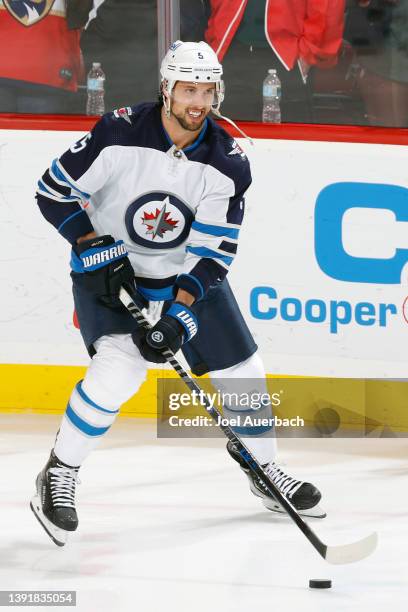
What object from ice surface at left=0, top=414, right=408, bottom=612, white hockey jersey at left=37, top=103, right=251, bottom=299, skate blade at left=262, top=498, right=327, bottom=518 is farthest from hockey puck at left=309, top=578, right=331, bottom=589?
white hockey jersey at left=37, top=103, right=251, bottom=299

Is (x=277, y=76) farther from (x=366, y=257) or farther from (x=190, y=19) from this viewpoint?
(x=366, y=257)

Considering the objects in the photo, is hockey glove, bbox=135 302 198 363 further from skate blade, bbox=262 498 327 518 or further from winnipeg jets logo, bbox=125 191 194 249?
skate blade, bbox=262 498 327 518

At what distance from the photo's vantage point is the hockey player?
124 inches

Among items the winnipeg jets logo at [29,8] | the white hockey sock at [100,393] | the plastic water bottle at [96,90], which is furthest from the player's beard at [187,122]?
the winnipeg jets logo at [29,8]

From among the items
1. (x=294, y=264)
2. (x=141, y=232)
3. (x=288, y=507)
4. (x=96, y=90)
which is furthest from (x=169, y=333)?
(x=96, y=90)

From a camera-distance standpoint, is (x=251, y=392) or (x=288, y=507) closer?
(x=288, y=507)

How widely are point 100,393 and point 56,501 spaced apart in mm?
284

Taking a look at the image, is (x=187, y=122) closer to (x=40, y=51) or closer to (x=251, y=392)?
(x=251, y=392)

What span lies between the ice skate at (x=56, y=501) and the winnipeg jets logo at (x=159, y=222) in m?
0.59

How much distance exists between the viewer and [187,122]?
10.3ft

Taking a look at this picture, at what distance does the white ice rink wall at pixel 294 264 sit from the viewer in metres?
4.26

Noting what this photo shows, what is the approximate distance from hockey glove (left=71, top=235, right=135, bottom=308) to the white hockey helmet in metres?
0.34

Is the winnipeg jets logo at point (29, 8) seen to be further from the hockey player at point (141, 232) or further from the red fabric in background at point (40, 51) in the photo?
the hockey player at point (141, 232)

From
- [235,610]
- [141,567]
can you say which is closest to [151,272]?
[141,567]
